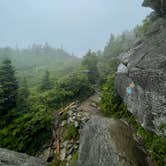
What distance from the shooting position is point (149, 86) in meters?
6.52

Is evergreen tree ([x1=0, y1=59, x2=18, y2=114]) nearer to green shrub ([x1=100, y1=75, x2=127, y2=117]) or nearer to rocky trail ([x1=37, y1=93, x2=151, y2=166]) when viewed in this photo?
rocky trail ([x1=37, y1=93, x2=151, y2=166])

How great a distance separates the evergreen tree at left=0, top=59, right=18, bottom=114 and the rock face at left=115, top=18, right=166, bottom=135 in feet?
21.3

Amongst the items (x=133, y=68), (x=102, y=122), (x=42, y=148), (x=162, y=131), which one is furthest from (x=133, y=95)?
(x=42, y=148)

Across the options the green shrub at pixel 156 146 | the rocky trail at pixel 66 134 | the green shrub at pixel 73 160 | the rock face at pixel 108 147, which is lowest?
the rocky trail at pixel 66 134

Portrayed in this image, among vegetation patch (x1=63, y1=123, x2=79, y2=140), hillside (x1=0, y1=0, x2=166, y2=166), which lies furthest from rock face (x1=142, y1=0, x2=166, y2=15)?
vegetation patch (x1=63, y1=123, x2=79, y2=140)

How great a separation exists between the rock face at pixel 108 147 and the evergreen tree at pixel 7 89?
19.6 ft

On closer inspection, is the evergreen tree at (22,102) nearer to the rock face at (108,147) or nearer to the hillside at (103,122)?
the hillside at (103,122)

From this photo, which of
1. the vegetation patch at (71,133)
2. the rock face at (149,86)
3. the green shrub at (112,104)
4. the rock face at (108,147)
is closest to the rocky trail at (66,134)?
the vegetation patch at (71,133)

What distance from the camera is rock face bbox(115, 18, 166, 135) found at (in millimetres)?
5977

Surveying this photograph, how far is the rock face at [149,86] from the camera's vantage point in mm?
5977

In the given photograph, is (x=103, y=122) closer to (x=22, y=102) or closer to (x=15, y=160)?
(x=15, y=160)

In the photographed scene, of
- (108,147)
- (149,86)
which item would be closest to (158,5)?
(149,86)

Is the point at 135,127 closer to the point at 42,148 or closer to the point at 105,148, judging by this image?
the point at 105,148

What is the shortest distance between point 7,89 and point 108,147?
7.55m
